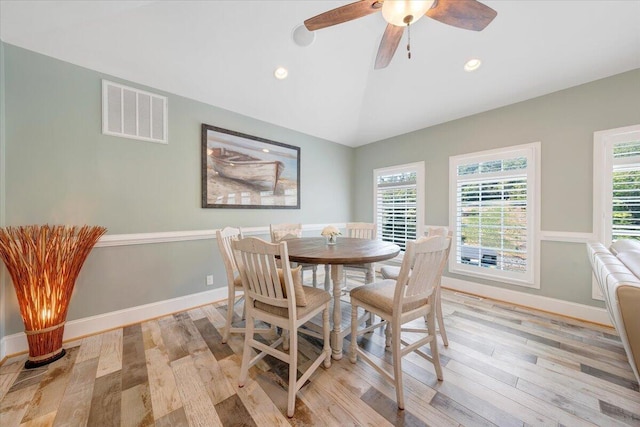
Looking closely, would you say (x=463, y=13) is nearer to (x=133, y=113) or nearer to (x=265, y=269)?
(x=265, y=269)

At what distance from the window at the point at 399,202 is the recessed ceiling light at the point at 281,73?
235 cm

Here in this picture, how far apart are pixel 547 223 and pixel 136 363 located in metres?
4.34

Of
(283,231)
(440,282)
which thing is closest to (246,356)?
(440,282)

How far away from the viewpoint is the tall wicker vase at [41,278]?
167 cm

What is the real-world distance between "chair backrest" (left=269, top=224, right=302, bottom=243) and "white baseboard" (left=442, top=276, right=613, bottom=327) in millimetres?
2415

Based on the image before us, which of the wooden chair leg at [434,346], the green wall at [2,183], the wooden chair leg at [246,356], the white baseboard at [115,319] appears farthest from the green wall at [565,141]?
the green wall at [2,183]

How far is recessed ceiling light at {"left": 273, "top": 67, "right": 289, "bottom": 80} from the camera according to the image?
2.70m

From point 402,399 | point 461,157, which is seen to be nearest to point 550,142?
point 461,157

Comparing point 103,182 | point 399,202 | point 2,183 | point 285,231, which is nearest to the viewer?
point 2,183

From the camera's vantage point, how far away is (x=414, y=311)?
1.51 meters

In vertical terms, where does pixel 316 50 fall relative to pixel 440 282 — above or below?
above

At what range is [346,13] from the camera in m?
1.56

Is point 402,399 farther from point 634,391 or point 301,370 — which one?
point 634,391

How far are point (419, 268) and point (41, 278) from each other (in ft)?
9.09
